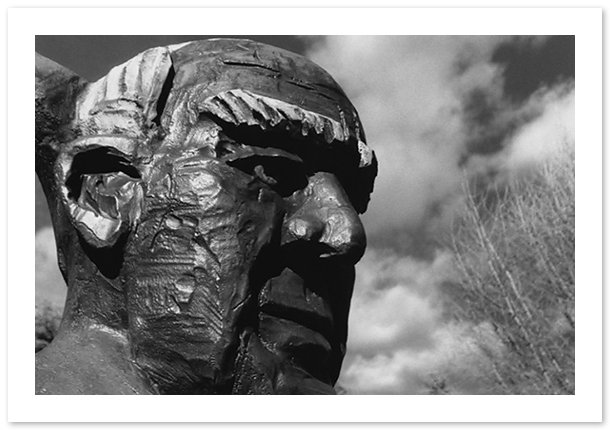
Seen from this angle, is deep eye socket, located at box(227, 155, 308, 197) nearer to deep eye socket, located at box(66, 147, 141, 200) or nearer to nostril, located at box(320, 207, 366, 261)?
nostril, located at box(320, 207, 366, 261)

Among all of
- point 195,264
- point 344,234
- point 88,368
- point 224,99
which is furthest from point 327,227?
point 88,368

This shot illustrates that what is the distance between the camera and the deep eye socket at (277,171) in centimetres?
331

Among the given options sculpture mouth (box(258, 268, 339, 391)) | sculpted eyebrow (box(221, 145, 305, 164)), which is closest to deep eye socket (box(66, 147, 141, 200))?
sculpted eyebrow (box(221, 145, 305, 164))

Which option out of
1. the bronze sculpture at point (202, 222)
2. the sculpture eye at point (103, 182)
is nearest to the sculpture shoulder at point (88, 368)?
the bronze sculpture at point (202, 222)

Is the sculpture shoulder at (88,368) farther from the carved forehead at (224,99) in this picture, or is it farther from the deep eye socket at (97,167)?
the carved forehead at (224,99)

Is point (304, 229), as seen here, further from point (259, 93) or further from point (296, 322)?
point (259, 93)

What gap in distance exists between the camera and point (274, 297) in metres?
3.23

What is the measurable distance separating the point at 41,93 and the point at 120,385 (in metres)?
1.45

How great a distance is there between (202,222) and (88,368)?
29.2 inches

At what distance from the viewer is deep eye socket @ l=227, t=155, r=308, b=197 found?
331cm

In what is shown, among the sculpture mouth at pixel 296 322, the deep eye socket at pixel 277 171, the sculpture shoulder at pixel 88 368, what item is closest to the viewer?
the sculpture shoulder at pixel 88 368

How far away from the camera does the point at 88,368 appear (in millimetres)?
3127

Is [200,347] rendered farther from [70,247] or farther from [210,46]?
[210,46]

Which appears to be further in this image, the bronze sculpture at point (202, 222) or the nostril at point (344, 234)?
the nostril at point (344, 234)
